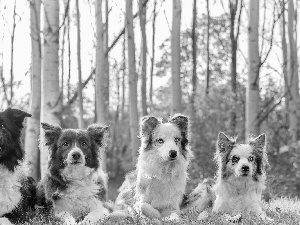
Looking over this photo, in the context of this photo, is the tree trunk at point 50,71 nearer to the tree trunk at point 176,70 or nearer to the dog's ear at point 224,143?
the tree trunk at point 176,70

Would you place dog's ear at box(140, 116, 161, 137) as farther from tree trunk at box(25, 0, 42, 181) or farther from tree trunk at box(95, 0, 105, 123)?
tree trunk at box(25, 0, 42, 181)

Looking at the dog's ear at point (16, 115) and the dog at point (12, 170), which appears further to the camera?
the dog's ear at point (16, 115)

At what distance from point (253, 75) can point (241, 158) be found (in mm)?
4426

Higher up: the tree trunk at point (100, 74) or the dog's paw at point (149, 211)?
the tree trunk at point (100, 74)

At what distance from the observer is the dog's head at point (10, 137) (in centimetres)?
679

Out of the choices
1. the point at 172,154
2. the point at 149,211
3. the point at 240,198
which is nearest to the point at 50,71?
the point at 172,154

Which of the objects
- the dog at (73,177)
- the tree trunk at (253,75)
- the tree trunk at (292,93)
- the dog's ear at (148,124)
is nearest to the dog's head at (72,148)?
the dog at (73,177)

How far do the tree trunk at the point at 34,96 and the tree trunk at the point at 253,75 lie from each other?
192 inches

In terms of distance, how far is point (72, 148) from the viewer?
7012 mm

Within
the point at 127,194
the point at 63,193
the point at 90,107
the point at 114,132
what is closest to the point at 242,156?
the point at 127,194

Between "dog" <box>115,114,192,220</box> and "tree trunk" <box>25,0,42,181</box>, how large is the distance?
480 centimetres

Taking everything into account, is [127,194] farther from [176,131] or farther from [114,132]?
[114,132]

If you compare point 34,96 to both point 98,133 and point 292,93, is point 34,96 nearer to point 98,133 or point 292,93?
point 98,133

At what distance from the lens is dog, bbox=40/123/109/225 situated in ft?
23.1
